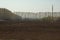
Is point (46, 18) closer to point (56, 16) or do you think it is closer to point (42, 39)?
point (56, 16)

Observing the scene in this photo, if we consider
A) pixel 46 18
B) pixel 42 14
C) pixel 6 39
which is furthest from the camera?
pixel 42 14

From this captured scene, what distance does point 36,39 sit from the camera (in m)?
13.5

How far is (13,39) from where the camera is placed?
1330cm

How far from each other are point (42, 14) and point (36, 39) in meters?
27.0

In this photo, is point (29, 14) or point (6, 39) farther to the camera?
point (29, 14)

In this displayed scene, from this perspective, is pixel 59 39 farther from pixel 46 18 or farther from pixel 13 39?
pixel 46 18

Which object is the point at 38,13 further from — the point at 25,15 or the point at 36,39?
the point at 36,39

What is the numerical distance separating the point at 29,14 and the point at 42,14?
2963 millimetres

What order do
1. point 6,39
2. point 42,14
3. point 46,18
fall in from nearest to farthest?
1. point 6,39
2. point 46,18
3. point 42,14

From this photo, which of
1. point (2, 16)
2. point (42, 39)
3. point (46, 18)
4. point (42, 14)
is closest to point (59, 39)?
point (42, 39)

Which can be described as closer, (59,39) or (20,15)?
(59,39)

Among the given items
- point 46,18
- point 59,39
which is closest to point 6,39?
point 59,39

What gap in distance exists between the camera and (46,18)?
124 ft

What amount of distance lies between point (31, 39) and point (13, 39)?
136 centimetres
